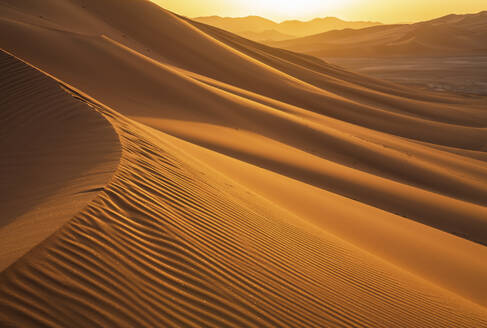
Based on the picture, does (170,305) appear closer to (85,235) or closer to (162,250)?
(162,250)

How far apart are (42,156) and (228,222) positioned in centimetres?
236

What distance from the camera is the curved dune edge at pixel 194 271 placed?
2.33 m

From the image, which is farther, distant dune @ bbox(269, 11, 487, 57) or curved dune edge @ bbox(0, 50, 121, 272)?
distant dune @ bbox(269, 11, 487, 57)

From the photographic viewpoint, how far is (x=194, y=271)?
9.74 ft

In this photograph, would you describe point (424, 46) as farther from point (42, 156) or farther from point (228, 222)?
point (42, 156)

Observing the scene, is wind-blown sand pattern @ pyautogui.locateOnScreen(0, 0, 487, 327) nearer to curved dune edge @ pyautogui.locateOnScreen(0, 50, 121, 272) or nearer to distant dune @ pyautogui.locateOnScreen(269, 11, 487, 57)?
curved dune edge @ pyautogui.locateOnScreen(0, 50, 121, 272)

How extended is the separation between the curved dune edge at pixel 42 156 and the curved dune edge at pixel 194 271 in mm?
187

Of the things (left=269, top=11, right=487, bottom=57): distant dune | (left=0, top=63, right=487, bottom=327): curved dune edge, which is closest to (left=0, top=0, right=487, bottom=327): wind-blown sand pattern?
(left=0, top=63, right=487, bottom=327): curved dune edge

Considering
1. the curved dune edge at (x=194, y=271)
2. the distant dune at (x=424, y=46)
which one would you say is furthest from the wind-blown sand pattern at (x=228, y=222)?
the distant dune at (x=424, y=46)

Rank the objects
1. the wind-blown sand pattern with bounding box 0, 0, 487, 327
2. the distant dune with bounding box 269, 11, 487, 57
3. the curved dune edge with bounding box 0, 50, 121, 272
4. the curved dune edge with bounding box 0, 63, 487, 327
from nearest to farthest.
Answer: the curved dune edge with bounding box 0, 63, 487, 327, the wind-blown sand pattern with bounding box 0, 0, 487, 327, the curved dune edge with bounding box 0, 50, 121, 272, the distant dune with bounding box 269, 11, 487, 57

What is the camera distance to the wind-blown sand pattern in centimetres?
254

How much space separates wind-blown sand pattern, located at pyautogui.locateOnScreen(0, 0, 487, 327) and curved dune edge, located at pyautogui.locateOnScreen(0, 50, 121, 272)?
62mm

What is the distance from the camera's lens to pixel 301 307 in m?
3.18

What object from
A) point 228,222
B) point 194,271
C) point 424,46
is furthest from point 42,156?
point 424,46
